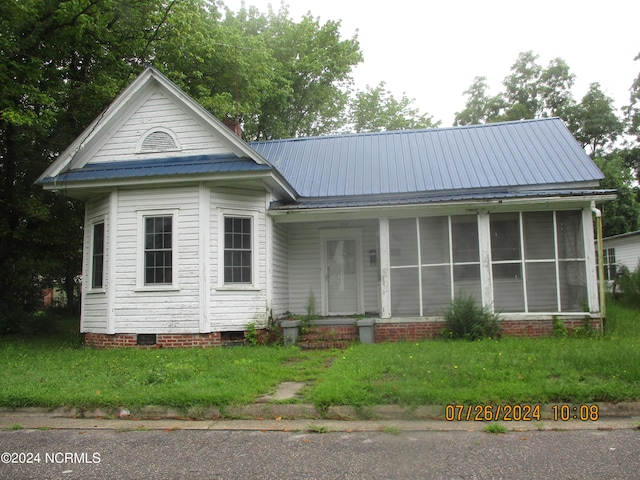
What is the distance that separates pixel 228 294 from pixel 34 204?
253 inches

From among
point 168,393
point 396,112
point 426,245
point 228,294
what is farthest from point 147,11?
point 396,112

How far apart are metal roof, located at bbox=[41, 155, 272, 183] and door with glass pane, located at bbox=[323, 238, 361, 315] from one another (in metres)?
3.42

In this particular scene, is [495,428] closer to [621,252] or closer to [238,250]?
[238,250]

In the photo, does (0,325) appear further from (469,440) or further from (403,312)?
(469,440)

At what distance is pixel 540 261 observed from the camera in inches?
432

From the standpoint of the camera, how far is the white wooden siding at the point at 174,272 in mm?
10711

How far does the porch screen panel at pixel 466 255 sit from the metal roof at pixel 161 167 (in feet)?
15.5

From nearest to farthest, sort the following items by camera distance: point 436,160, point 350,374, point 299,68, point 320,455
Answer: point 320,455 → point 350,374 → point 436,160 → point 299,68

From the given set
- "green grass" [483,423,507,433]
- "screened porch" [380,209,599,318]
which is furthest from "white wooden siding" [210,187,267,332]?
"green grass" [483,423,507,433]

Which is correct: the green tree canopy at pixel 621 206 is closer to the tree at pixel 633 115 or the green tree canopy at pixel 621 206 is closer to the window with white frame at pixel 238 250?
the tree at pixel 633 115

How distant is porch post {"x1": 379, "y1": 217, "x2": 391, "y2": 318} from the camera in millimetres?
11164

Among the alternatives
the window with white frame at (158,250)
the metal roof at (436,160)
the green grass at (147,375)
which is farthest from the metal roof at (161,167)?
the green grass at (147,375)

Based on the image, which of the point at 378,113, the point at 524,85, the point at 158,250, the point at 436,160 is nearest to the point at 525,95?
the point at 524,85

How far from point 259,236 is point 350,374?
4.98 meters
